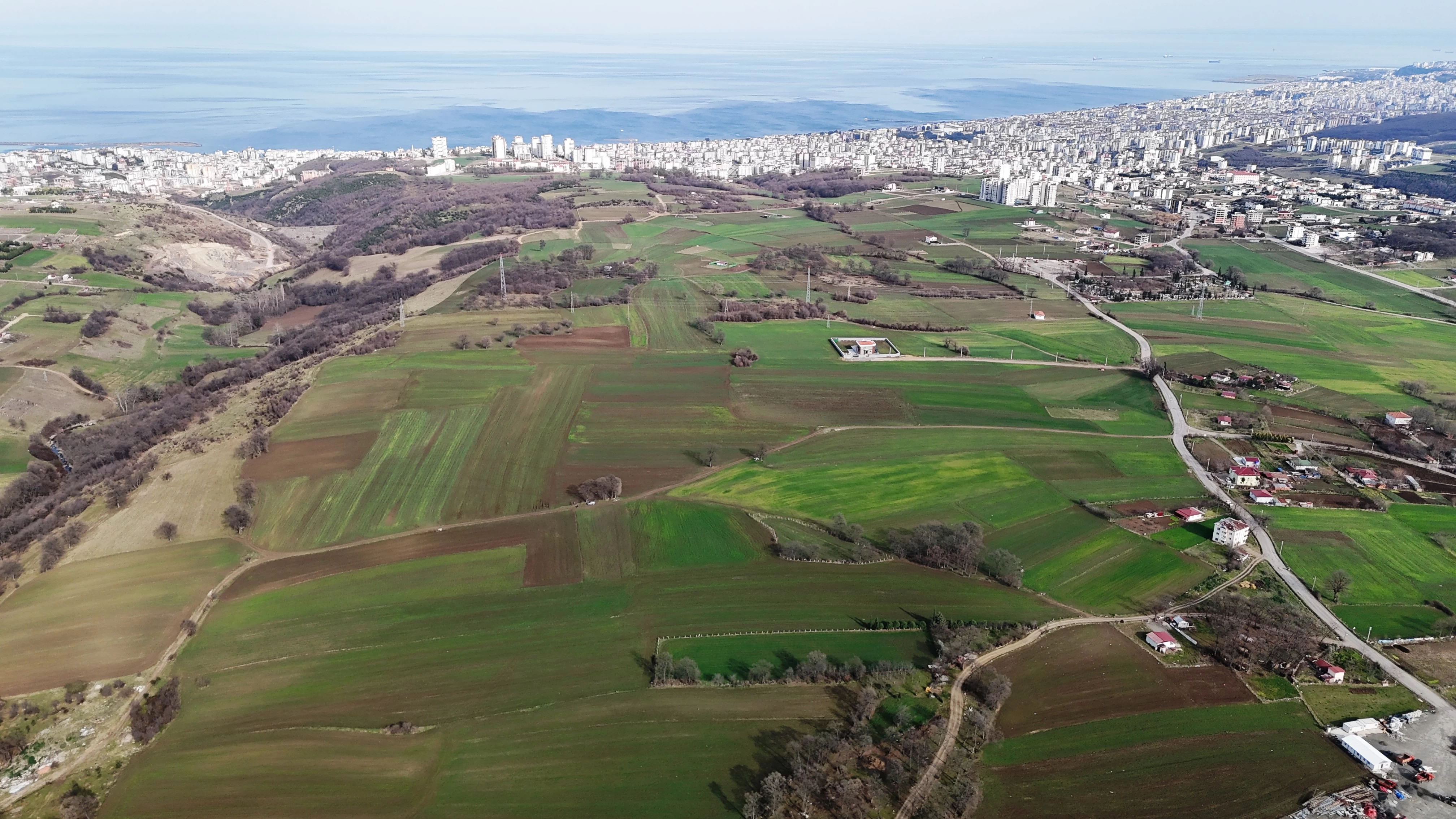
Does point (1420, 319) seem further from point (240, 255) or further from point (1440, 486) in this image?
point (240, 255)

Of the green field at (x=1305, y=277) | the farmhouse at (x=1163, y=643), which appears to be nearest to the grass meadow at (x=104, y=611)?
the farmhouse at (x=1163, y=643)

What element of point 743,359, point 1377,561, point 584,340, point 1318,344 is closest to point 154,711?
point 743,359

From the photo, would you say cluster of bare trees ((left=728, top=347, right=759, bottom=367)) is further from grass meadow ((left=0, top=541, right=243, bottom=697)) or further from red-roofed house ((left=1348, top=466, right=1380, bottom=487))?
red-roofed house ((left=1348, top=466, right=1380, bottom=487))

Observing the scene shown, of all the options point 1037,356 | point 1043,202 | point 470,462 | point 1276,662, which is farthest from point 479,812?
point 1043,202

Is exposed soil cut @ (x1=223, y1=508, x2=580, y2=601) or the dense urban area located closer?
the dense urban area

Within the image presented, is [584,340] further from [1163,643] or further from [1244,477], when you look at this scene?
[1163,643]

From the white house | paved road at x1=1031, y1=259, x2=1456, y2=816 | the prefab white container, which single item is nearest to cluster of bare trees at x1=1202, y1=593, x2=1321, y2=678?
paved road at x1=1031, y1=259, x2=1456, y2=816

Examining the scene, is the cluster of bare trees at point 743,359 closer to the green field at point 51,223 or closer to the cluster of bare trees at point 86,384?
the cluster of bare trees at point 86,384
